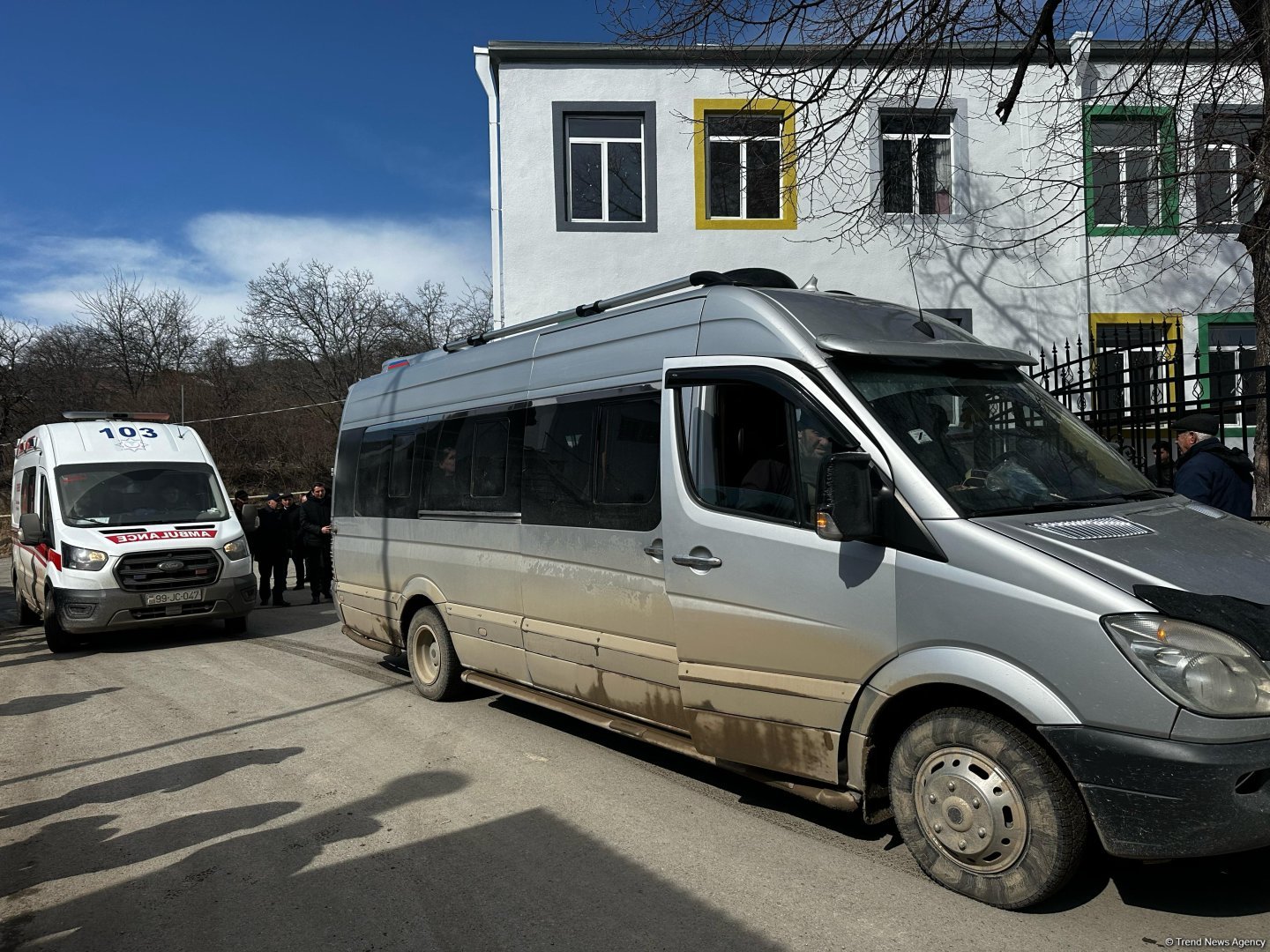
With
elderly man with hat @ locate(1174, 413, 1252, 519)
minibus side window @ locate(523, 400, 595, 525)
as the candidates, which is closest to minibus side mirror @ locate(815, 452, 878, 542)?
minibus side window @ locate(523, 400, 595, 525)

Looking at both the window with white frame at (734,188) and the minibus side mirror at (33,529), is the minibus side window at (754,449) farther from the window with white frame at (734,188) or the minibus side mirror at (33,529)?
the window with white frame at (734,188)

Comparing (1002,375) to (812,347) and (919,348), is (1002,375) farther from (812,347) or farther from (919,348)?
(812,347)

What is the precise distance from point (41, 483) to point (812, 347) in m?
10.5

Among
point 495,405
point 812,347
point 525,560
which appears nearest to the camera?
point 812,347

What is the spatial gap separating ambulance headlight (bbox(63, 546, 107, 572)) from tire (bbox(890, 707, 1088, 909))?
930 cm

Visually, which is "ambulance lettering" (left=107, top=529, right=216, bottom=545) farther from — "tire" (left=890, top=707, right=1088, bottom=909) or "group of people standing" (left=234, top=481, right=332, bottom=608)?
"tire" (left=890, top=707, right=1088, bottom=909)

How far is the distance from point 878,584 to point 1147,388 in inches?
373

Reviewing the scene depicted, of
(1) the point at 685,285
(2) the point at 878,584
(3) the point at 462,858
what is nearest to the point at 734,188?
(1) the point at 685,285

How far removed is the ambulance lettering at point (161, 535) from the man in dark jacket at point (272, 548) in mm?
3461

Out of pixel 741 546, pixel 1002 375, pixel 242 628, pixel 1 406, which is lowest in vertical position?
pixel 242 628

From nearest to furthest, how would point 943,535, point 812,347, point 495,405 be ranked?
point 943,535
point 812,347
point 495,405

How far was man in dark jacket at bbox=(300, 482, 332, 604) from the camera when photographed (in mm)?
14297

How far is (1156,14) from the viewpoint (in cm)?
748

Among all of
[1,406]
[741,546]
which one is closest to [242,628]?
[741,546]
